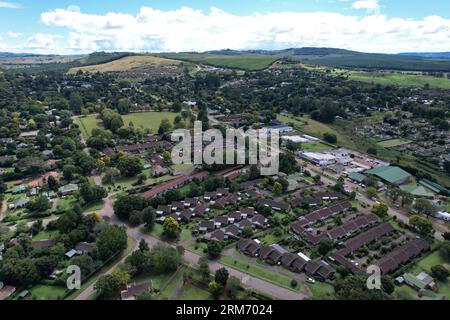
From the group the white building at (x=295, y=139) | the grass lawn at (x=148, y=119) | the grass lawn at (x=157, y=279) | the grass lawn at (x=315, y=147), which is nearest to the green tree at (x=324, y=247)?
the grass lawn at (x=157, y=279)

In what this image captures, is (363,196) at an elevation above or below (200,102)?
below

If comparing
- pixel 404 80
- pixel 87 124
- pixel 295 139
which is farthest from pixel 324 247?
pixel 404 80

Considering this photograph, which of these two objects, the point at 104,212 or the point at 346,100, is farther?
the point at 346,100

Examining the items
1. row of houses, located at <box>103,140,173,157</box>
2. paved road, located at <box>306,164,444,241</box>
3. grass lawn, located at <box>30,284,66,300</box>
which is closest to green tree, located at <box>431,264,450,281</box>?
paved road, located at <box>306,164,444,241</box>

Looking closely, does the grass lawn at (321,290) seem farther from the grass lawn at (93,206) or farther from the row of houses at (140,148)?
the row of houses at (140,148)

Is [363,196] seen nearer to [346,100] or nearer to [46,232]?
[46,232]

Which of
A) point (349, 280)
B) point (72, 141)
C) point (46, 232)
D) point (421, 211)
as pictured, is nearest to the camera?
point (349, 280)

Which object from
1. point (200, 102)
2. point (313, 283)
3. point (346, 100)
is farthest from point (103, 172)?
point (346, 100)
